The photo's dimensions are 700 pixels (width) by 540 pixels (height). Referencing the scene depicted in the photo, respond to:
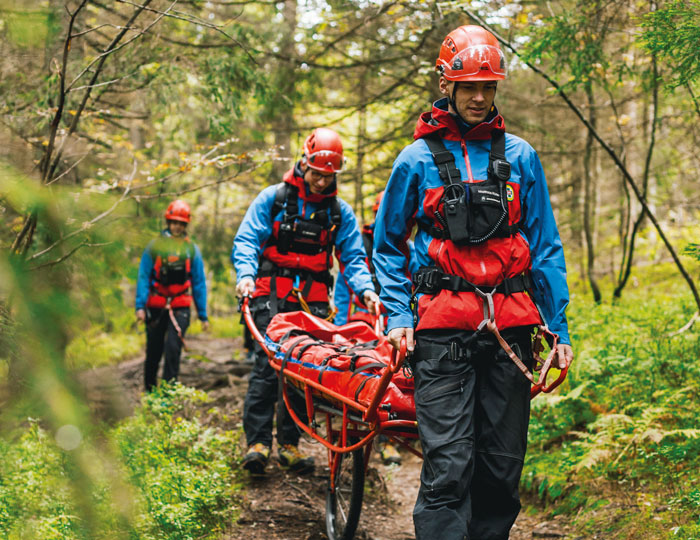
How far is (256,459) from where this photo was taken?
5.72m

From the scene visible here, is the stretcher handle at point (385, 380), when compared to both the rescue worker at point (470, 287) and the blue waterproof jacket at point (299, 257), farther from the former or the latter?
the blue waterproof jacket at point (299, 257)

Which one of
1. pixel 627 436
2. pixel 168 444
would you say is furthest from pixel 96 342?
pixel 627 436

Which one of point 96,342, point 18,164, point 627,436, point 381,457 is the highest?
point 18,164

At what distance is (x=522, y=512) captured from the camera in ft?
18.3

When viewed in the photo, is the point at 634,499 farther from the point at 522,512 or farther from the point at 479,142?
the point at 479,142

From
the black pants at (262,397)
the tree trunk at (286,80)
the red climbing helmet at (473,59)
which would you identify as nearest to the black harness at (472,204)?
the red climbing helmet at (473,59)

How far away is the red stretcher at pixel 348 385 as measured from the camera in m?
3.62

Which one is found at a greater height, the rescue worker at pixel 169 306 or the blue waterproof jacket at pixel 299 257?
the blue waterproof jacket at pixel 299 257

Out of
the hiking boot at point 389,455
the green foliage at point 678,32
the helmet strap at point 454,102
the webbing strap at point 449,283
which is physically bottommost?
the hiking boot at point 389,455

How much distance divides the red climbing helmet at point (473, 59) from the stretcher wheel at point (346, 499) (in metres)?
2.47

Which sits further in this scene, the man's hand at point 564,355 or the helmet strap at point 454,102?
the helmet strap at point 454,102

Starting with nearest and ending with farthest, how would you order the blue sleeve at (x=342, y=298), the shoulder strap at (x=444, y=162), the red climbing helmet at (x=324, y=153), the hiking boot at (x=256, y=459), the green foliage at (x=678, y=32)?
the shoulder strap at (x=444, y=162) < the green foliage at (x=678, y=32) < the hiking boot at (x=256, y=459) < the red climbing helmet at (x=324, y=153) < the blue sleeve at (x=342, y=298)

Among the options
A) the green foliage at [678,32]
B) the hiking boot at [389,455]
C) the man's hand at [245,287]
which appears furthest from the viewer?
the hiking boot at [389,455]

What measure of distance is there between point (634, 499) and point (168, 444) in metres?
A: 3.63
